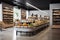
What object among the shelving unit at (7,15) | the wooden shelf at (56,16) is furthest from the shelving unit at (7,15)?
the wooden shelf at (56,16)

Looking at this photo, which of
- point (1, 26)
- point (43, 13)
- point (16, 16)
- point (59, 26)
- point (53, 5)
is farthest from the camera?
point (43, 13)

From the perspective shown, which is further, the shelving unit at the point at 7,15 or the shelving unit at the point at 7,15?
the shelving unit at the point at 7,15

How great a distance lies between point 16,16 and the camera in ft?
87.4

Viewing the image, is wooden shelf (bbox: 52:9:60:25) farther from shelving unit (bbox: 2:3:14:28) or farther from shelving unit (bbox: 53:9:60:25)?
shelving unit (bbox: 2:3:14:28)

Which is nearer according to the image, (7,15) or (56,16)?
(56,16)

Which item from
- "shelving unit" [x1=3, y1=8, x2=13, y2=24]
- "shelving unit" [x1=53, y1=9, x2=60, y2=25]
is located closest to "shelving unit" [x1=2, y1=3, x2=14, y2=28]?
"shelving unit" [x1=3, y1=8, x2=13, y2=24]

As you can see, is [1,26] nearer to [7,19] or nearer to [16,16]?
[7,19]

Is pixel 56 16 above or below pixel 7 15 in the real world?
below

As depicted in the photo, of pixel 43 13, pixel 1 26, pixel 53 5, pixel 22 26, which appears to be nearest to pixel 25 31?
pixel 22 26

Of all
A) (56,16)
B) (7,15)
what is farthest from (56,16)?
(7,15)

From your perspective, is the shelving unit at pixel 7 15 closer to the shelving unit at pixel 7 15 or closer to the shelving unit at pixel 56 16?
the shelving unit at pixel 7 15

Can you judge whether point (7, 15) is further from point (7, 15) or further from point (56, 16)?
point (56, 16)

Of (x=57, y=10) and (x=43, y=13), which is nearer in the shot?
(x=57, y=10)

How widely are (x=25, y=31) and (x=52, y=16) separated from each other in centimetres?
904
